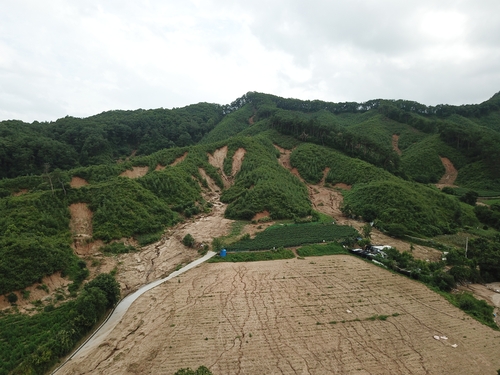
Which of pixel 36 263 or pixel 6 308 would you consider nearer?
pixel 6 308

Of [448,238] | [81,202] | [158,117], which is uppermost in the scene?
[158,117]

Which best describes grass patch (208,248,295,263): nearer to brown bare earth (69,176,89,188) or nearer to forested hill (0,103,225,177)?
brown bare earth (69,176,89,188)

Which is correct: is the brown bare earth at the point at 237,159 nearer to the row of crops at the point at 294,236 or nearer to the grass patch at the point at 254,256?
the row of crops at the point at 294,236

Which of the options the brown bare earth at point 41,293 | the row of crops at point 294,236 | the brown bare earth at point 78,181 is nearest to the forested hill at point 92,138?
the brown bare earth at point 78,181

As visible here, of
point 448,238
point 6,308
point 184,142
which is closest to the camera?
point 6,308

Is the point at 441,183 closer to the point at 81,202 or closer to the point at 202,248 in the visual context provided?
the point at 202,248

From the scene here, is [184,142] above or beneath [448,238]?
above

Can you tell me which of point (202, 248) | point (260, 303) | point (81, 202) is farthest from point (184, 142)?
point (260, 303)
